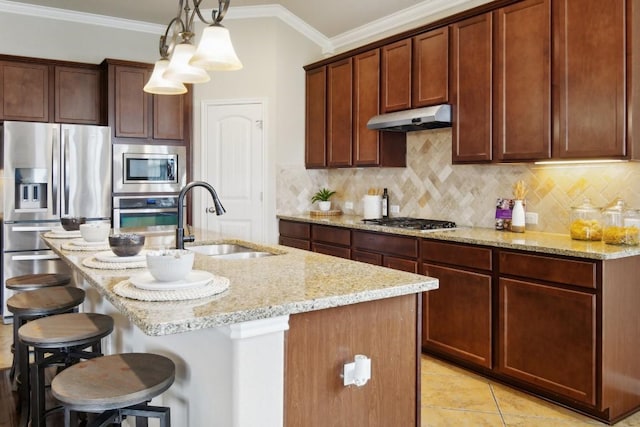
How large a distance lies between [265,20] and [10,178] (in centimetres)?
291

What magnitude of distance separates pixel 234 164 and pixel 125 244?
11.2 feet

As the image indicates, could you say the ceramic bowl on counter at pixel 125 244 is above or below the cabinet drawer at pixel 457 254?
above

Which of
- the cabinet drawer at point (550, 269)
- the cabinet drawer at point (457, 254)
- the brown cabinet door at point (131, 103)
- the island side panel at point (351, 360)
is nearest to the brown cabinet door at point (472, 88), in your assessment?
the cabinet drawer at point (457, 254)

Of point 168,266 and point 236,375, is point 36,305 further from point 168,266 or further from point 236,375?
point 236,375

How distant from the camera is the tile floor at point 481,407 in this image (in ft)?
9.04

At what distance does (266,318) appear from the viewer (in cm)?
139

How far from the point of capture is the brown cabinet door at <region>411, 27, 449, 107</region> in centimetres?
394

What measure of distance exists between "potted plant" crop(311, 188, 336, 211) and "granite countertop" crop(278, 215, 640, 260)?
1147 millimetres

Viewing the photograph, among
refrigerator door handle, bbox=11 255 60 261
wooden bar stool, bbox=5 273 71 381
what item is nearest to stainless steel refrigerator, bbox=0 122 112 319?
refrigerator door handle, bbox=11 255 60 261

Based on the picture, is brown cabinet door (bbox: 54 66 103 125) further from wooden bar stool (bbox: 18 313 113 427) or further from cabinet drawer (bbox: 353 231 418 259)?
wooden bar stool (bbox: 18 313 113 427)

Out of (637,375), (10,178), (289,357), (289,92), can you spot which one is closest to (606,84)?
(637,375)

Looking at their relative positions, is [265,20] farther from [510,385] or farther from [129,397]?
[129,397]

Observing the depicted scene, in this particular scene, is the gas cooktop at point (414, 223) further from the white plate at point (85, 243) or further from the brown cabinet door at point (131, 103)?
the brown cabinet door at point (131, 103)

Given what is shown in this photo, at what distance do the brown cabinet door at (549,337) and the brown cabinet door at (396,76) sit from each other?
1886 mm
